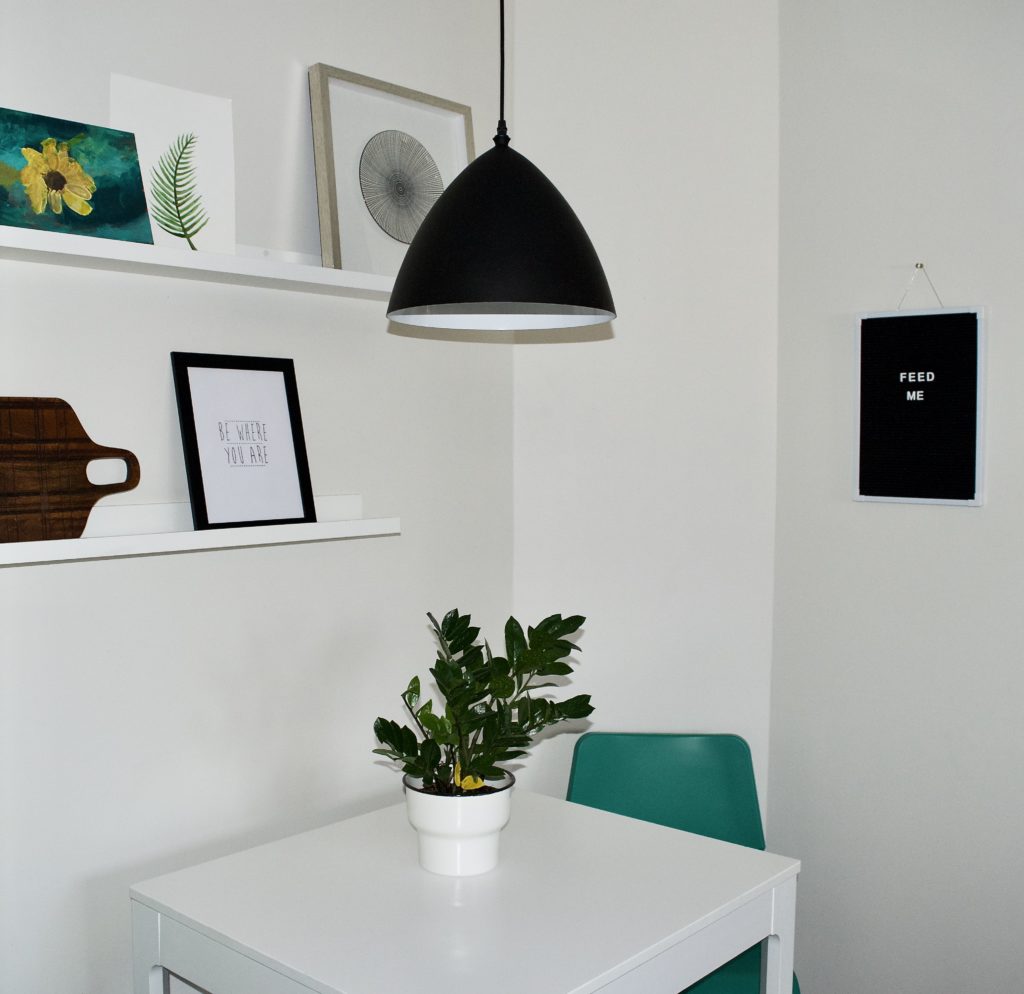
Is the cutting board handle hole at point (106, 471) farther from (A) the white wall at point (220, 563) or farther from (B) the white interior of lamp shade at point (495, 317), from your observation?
(B) the white interior of lamp shade at point (495, 317)

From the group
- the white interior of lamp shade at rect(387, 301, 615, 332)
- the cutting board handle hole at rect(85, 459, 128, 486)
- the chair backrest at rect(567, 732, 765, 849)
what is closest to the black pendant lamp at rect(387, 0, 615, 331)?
the white interior of lamp shade at rect(387, 301, 615, 332)

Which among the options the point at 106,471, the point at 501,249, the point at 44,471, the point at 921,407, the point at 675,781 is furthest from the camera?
the point at 675,781

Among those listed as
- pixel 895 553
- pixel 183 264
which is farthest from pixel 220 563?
pixel 895 553

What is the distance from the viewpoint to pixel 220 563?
6.34 ft

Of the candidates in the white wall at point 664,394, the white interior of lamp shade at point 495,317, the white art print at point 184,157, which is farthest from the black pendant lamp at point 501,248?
the white wall at point 664,394

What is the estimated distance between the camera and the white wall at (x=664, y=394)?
97.5 inches

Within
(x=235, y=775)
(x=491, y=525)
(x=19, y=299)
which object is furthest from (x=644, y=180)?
(x=235, y=775)

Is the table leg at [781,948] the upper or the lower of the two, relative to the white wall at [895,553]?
lower

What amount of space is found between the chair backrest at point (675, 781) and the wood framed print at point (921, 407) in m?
0.66

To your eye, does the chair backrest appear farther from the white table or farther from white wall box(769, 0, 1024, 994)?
the white table

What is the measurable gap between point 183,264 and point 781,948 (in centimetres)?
150

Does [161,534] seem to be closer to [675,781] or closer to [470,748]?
[470,748]

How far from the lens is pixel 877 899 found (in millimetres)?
2346

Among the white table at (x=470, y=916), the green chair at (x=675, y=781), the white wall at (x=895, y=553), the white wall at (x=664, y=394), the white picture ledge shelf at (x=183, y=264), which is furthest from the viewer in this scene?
the white wall at (x=664, y=394)
